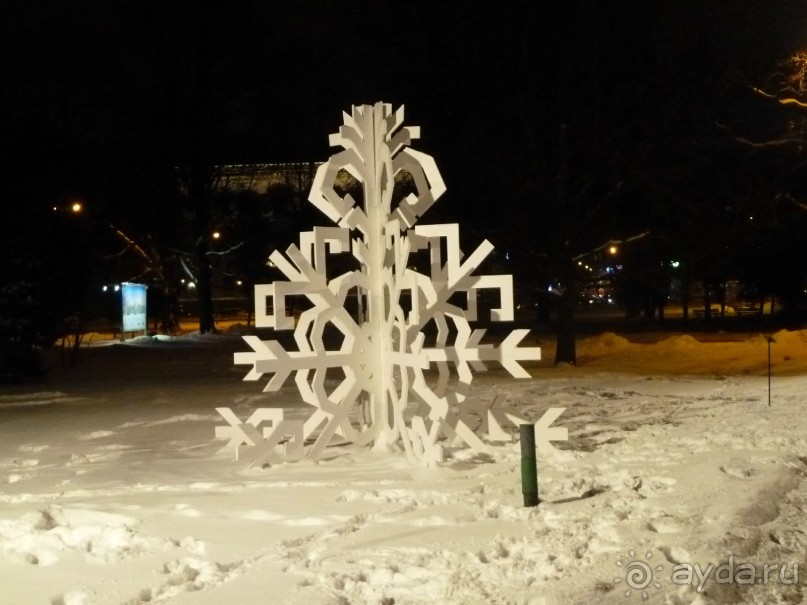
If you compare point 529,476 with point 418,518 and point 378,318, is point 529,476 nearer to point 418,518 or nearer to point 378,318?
point 418,518

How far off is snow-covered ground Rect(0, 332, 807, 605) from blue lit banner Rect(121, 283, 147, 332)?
20853 millimetres

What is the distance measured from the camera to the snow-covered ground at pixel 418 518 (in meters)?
6.05

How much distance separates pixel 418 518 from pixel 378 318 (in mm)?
3711

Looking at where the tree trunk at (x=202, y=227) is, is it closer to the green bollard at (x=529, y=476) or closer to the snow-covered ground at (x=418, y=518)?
the snow-covered ground at (x=418, y=518)

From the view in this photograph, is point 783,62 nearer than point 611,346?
Yes

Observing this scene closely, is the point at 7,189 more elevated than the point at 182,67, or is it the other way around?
the point at 182,67

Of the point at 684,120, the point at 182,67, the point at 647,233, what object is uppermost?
the point at 182,67

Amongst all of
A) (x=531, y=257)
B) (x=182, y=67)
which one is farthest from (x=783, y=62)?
(x=182, y=67)

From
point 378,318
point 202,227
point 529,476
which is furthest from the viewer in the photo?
point 202,227

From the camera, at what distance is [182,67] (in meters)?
41.8

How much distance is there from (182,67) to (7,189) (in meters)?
21.8

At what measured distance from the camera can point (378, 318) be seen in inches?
439

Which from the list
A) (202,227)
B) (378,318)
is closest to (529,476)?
(378,318)

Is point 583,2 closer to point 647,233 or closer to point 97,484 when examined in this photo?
point 647,233
